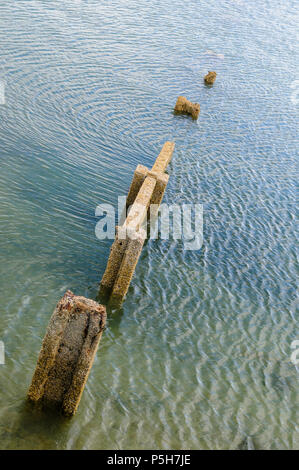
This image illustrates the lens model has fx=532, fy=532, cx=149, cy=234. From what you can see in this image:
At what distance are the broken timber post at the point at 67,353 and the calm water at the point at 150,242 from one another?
393 mm

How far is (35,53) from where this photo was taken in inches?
995

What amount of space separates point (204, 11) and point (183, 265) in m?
30.8

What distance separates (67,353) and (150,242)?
23.5 ft

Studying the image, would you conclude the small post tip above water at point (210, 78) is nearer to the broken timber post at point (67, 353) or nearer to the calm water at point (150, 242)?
the calm water at point (150, 242)

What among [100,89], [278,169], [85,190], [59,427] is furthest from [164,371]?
[100,89]

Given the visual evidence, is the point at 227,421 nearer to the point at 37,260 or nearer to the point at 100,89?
the point at 37,260

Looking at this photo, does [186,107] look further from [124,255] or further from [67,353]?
[67,353]

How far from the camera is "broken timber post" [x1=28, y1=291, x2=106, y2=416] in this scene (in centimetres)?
880

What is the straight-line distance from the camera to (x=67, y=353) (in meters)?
9.12

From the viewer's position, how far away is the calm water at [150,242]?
10408 mm

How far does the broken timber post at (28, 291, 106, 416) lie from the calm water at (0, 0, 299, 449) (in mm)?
393

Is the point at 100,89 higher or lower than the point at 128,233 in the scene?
higher

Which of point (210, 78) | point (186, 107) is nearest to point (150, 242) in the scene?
point (186, 107)

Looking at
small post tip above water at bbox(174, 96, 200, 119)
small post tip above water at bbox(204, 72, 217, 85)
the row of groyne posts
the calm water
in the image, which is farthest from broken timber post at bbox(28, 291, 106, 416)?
small post tip above water at bbox(204, 72, 217, 85)
